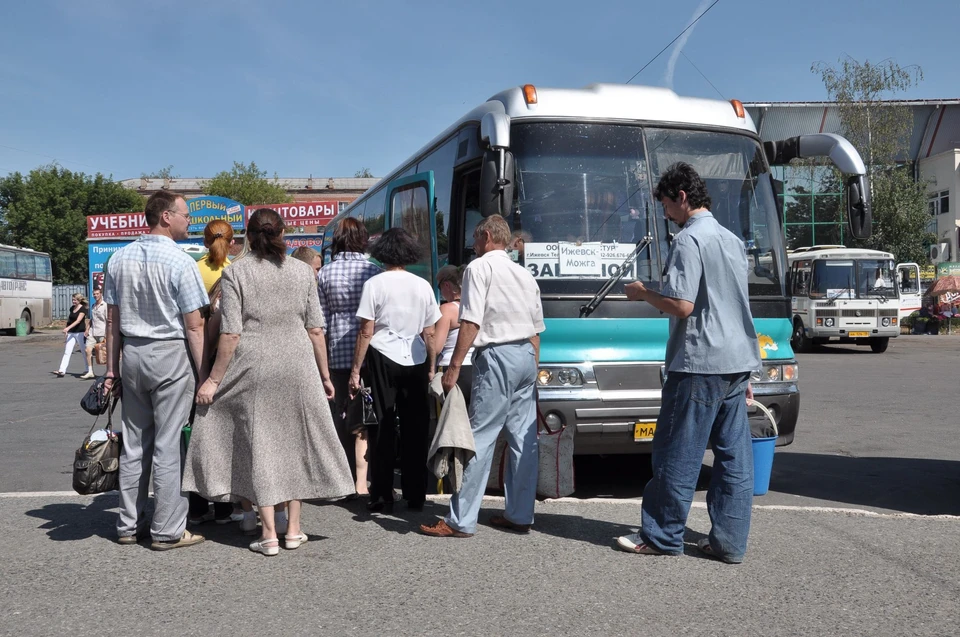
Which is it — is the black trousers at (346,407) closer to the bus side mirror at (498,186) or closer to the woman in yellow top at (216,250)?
the woman in yellow top at (216,250)

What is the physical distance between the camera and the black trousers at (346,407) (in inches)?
233

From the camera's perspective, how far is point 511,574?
4469 millimetres

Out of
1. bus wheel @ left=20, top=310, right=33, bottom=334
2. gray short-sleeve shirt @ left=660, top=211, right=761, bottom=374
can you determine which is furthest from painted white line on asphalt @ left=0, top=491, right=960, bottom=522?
bus wheel @ left=20, top=310, right=33, bottom=334

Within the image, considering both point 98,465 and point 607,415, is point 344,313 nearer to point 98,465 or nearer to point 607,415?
point 98,465

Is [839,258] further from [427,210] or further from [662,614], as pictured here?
[662,614]

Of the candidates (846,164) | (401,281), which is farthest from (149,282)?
(846,164)

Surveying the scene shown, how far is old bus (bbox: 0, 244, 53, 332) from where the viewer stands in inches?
1454

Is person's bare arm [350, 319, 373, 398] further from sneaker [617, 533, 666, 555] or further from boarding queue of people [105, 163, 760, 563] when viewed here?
sneaker [617, 533, 666, 555]

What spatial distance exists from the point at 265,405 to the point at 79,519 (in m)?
1.76

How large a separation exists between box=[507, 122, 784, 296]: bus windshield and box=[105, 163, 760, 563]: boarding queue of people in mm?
1357

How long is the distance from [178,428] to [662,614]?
9.05 ft

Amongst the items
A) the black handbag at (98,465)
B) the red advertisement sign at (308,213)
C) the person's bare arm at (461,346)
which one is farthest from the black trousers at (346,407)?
the red advertisement sign at (308,213)

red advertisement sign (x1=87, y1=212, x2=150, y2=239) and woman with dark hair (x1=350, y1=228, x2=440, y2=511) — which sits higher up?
red advertisement sign (x1=87, y1=212, x2=150, y2=239)

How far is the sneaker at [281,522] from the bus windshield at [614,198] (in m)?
2.51
